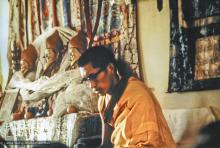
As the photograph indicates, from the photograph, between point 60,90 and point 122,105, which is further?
point 60,90

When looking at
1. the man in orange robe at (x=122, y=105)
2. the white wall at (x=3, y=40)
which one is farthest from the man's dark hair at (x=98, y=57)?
the white wall at (x=3, y=40)

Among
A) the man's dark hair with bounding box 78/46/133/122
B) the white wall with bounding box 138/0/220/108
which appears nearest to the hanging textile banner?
the white wall with bounding box 138/0/220/108

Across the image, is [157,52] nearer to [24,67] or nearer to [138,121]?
[138,121]

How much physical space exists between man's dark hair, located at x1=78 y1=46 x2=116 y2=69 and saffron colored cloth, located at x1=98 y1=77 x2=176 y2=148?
238 mm

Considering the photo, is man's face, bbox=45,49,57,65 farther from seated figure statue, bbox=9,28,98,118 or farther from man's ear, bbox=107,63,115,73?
man's ear, bbox=107,63,115,73

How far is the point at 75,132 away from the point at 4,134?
0.87 metres

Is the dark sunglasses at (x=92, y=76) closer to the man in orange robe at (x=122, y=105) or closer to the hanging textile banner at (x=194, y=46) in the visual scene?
the man in orange robe at (x=122, y=105)

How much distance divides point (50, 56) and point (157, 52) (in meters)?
1.06

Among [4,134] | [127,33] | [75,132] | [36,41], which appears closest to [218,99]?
[127,33]

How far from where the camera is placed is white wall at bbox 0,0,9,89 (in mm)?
4000

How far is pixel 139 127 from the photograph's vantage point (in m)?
2.96

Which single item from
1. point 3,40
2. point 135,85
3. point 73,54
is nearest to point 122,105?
point 135,85

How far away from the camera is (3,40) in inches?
158

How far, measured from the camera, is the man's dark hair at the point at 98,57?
3209 millimetres
